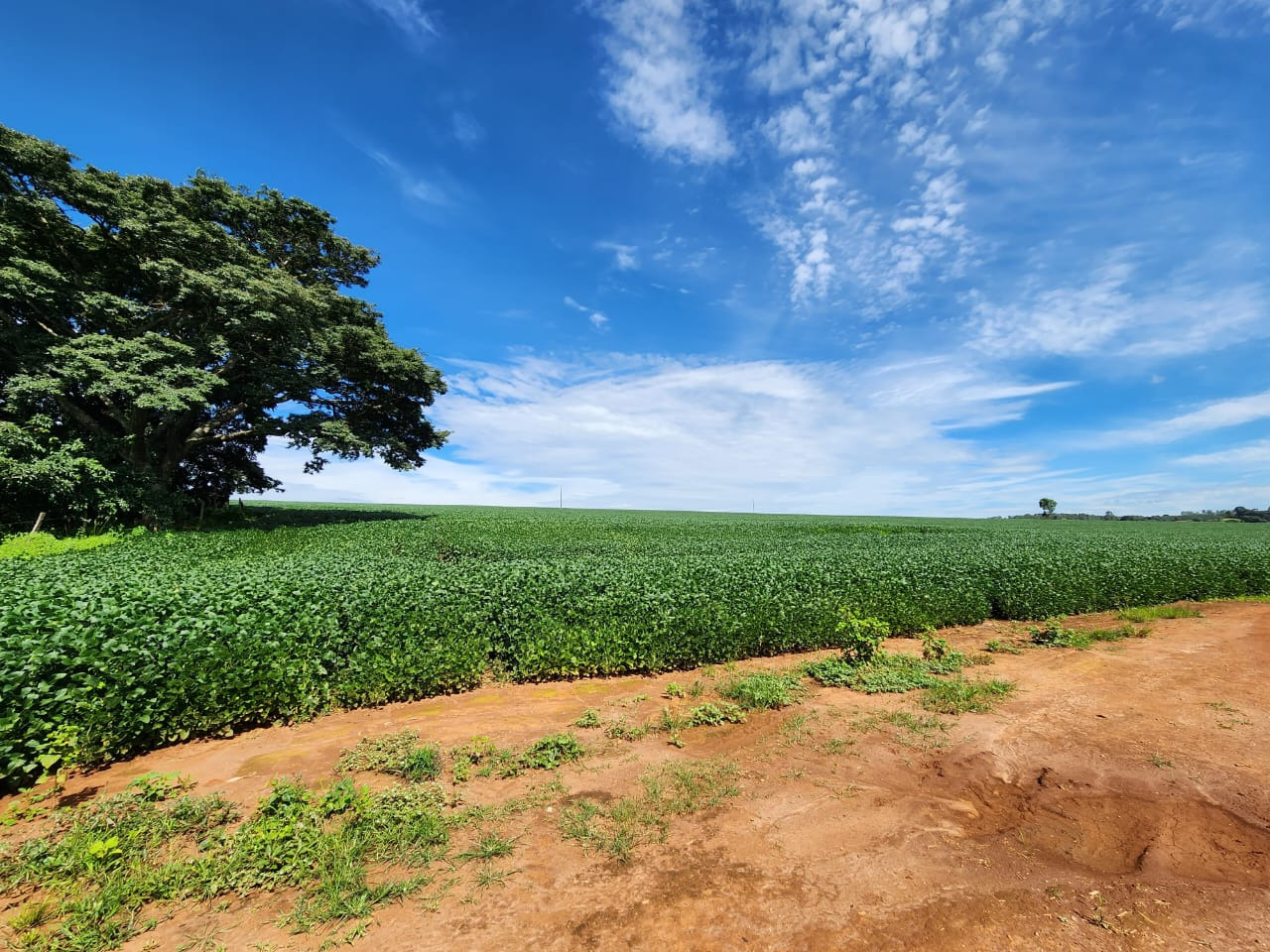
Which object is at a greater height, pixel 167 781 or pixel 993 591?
pixel 993 591

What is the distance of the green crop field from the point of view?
5266 mm

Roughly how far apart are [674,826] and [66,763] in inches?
257

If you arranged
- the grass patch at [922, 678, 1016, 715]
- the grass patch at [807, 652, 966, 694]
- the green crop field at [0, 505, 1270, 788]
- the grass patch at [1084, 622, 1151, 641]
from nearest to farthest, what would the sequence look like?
the green crop field at [0, 505, 1270, 788]
the grass patch at [922, 678, 1016, 715]
the grass patch at [807, 652, 966, 694]
the grass patch at [1084, 622, 1151, 641]

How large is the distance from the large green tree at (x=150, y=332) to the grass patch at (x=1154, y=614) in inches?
1310

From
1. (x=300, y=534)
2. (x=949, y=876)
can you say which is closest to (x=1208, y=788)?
(x=949, y=876)

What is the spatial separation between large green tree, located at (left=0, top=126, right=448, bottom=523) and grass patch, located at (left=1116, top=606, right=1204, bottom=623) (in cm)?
3326

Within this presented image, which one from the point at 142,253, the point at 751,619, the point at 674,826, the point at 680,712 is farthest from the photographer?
the point at 142,253

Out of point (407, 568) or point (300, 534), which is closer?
point (407, 568)

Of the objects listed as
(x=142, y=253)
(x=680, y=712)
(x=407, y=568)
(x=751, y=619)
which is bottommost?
(x=680, y=712)

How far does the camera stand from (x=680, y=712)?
23.9ft

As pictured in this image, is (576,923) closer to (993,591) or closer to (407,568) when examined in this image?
(407,568)

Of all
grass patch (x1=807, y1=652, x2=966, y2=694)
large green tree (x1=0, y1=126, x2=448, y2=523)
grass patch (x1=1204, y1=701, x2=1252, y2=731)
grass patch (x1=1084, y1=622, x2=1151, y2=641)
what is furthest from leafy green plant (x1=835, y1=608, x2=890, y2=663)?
large green tree (x1=0, y1=126, x2=448, y2=523)

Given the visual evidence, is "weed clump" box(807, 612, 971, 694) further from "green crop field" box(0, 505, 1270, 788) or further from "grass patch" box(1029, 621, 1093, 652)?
"grass patch" box(1029, 621, 1093, 652)

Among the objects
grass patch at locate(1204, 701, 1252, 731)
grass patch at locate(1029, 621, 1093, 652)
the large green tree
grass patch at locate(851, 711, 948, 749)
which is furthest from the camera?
the large green tree
